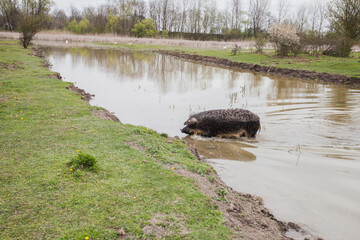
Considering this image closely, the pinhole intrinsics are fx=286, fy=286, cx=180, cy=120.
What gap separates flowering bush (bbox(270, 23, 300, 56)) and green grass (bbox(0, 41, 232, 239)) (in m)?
26.9

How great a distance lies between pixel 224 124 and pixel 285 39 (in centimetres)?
Answer: 2484

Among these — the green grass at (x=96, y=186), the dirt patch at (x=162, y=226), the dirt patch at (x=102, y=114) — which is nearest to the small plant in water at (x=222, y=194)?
the green grass at (x=96, y=186)

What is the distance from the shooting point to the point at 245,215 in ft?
14.4

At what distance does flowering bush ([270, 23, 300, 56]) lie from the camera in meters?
30.1

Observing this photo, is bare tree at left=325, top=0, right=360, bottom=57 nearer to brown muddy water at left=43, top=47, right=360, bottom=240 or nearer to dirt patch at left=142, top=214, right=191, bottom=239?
brown muddy water at left=43, top=47, right=360, bottom=240

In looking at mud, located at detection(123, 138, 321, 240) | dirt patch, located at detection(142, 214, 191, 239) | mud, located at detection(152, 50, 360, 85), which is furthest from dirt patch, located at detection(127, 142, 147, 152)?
mud, located at detection(152, 50, 360, 85)

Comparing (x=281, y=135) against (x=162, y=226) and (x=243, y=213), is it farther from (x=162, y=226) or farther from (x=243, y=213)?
(x=162, y=226)

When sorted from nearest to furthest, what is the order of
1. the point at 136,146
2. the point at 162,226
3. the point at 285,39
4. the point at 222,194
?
the point at 162,226, the point at 222,194, the point at 136,146, the point at 285,39

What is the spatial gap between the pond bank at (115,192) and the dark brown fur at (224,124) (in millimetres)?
1974

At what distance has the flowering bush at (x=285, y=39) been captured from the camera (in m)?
30.1

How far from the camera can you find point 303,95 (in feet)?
49.7

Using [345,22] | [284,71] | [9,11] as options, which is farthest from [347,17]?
[9,11]

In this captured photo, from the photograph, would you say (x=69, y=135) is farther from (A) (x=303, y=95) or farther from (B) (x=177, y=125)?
(A) (x=303, y=95)

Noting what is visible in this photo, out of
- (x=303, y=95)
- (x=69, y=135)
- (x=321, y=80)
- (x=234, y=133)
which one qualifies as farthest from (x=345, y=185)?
(x=321, y=80)
